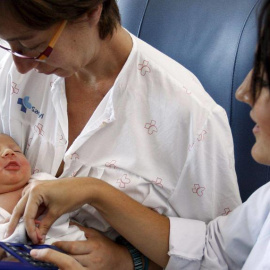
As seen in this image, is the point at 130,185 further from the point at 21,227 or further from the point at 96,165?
the point at 21,227

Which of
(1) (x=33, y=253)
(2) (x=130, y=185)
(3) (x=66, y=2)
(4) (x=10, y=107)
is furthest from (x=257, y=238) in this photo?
(4) (x=10, y=107)

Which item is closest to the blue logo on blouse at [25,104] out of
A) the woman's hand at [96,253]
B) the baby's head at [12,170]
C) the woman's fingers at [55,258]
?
the baby's head at [12,170]

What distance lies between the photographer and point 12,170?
4.17ft

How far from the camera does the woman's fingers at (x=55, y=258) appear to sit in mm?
977

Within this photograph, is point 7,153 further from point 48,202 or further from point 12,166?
point 48,202

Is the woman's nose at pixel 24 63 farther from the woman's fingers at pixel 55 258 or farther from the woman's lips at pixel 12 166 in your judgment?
the woman's fingers at pixel 55 258

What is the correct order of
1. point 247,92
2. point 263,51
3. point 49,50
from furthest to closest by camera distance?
point 49,50 < point 247,92 < point 263,51

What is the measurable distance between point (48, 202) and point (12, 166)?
218 mm

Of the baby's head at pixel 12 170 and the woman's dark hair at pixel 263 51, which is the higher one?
the woman's dark hair at pixel 263 51

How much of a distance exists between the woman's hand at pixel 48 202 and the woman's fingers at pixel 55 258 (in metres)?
0.09

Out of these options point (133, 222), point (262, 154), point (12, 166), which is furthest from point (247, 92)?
point (12, 166)

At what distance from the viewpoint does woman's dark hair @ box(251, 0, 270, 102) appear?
2.52 ft

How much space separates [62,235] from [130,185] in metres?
0.19

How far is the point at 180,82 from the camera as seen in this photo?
3.96 ft
